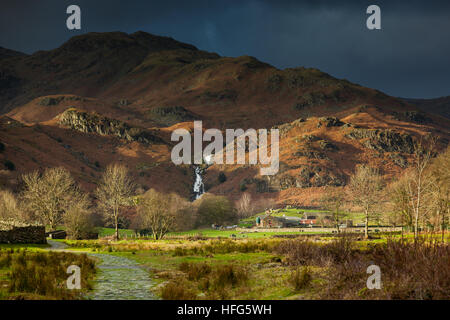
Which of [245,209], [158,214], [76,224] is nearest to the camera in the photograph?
[76,224]

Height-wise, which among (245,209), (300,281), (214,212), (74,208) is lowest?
(245,209)

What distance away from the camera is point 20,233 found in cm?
4131

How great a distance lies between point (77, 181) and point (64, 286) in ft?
456

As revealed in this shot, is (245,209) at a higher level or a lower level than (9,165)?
lower

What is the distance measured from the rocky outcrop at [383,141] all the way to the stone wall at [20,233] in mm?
172491

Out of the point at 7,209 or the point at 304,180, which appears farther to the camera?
the point at 304,180

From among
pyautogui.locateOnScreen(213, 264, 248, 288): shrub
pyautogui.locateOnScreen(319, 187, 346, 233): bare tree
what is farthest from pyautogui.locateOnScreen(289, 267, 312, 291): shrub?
pyautogui.locateOnScreen(319, 187, 346, 233): bare tree

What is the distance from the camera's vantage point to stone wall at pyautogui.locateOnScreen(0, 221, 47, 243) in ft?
130

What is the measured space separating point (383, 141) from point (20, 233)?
183 meters

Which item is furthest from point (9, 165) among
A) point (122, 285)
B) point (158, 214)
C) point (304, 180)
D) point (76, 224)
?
point (122, 285)

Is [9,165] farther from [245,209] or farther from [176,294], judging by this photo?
[176,294]

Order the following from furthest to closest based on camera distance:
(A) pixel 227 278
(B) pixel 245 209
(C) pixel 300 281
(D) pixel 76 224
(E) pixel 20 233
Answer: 1. (B) pixel 245 209
2. (D) pixel 76 224
3. (E) pixel 20 233
4. (A) pixel 227 278
5. (C) pixel 300 281

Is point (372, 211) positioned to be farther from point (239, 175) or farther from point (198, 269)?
point (239, 175)

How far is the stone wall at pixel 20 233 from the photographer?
3972cm
